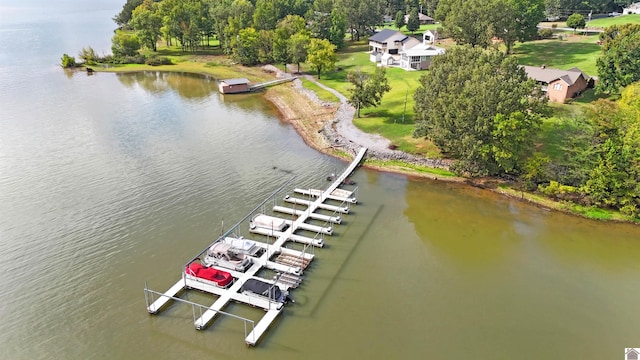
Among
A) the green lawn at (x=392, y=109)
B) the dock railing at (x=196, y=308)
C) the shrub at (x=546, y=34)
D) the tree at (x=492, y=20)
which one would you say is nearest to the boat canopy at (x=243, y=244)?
the dock railing at (x=196, y=308)

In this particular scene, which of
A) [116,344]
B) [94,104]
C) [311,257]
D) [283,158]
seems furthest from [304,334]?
[94,104]

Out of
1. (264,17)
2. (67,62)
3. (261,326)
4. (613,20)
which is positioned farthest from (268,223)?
(613,20)

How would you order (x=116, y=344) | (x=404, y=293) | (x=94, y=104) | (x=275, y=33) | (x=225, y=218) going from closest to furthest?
(x=116, y=344), (x=404, y=293), (x=225, y=218), (x=94, y=104), (x=275, y=33)

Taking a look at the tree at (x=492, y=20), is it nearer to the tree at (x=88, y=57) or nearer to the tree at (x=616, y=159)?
the tree at (x=616, y=159)

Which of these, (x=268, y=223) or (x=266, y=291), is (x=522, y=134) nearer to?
(x=268, y=223)

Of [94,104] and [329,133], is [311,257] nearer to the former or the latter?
[329,133]

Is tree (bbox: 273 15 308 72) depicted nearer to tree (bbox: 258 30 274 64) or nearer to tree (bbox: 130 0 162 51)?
tree (bbox: 258 30 274 64)

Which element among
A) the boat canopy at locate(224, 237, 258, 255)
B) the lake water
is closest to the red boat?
the lake water
